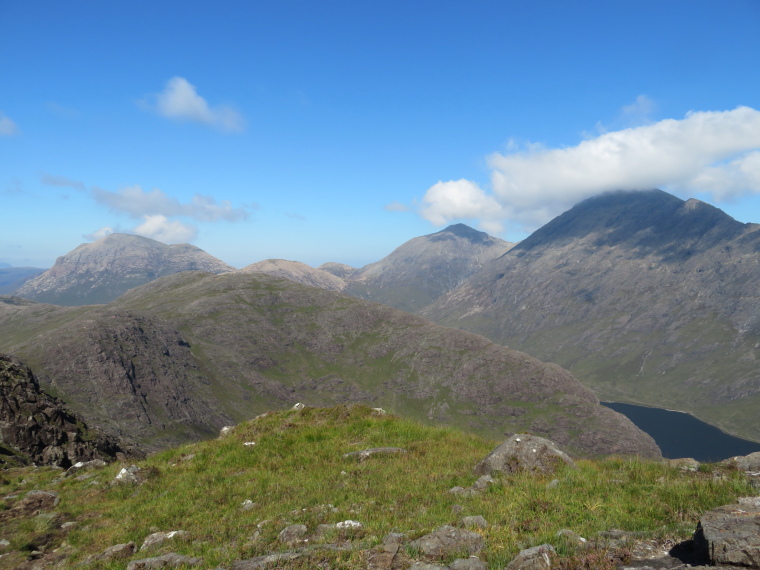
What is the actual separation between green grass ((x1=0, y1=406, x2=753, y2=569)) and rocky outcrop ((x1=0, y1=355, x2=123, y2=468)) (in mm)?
7851

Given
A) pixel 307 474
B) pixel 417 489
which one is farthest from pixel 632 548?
pixel 307 474

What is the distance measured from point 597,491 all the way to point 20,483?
23.3 m

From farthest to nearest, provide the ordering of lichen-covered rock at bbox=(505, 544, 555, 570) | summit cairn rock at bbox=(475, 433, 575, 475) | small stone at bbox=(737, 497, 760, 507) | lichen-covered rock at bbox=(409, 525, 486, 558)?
summit cairn rock at bbox=(475, 433, 575, 475), small stone at bbox=(737, 497, 760, 507), lichen-covered rock at bbox=(409, 525, 486, 558), lichen-covered rock at bbox=(505, 544, 555, 570)

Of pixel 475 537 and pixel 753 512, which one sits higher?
pixel 753 512

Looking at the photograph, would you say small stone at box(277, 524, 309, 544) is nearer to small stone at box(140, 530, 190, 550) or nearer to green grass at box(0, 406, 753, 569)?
green grass at box(0, 406, 753, 569)

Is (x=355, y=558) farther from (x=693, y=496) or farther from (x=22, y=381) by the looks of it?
(x=22, y=381)

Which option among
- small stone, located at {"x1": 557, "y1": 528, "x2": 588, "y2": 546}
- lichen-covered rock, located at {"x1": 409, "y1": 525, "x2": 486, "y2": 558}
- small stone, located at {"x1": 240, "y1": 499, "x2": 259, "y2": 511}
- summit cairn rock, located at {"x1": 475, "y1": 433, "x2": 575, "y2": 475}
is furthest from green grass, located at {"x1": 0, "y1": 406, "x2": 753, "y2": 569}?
summit cairn rock, located at {"x1": 475, "y1": 433, "x2": 575, "y2": 475}

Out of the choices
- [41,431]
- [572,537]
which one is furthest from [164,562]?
[41,431]

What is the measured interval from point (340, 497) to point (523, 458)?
23.0ft

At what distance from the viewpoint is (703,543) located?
829 centimetres

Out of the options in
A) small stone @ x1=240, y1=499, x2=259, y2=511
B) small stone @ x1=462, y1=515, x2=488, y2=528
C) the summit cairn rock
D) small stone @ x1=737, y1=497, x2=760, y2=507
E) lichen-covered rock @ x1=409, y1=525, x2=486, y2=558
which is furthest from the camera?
the summit cairn rock

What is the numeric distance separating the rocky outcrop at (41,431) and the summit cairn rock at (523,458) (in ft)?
87.5

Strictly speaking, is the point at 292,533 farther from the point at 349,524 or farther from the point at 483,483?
the point at 483,483

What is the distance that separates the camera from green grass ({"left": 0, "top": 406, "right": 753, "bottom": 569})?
1103 centimetres
